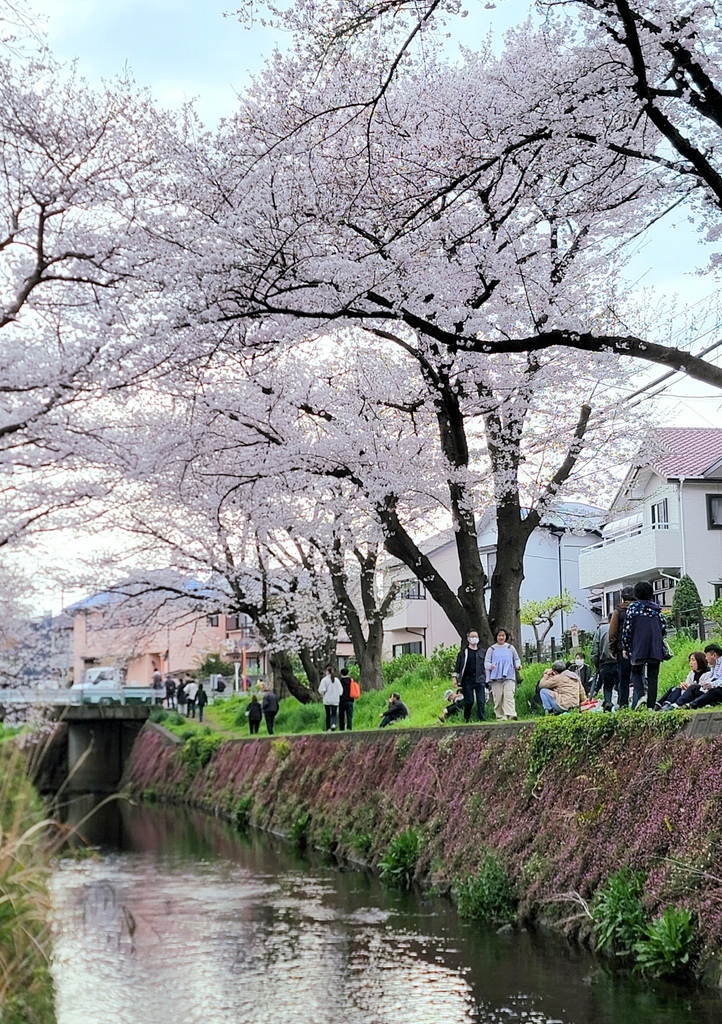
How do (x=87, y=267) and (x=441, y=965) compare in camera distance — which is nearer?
(x=441, y=965)

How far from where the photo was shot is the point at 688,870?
8867 mm

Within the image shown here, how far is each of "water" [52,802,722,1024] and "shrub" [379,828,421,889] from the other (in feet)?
0.99

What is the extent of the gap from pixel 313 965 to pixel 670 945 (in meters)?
3.15

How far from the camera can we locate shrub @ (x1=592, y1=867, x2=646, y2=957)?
946cm

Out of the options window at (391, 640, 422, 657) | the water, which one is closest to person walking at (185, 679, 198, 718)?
window at (391, 640, 422, 657)

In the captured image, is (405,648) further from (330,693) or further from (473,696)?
(473,696)

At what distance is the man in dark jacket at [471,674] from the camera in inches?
669

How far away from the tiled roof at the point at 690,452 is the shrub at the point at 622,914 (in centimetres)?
2577

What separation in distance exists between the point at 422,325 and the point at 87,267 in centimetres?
451

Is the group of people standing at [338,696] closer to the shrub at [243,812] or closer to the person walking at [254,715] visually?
the shrub at [243,812]

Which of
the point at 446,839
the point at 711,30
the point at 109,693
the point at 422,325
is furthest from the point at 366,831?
the point at 109,693

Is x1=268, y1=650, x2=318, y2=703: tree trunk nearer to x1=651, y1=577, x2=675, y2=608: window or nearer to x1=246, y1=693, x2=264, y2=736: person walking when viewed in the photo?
x1=246, y1=693, x2=264, y2=736: person walking

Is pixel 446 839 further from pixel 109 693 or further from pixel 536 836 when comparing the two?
pixel 109 693

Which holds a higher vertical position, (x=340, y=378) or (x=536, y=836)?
(x=340, y=378)
